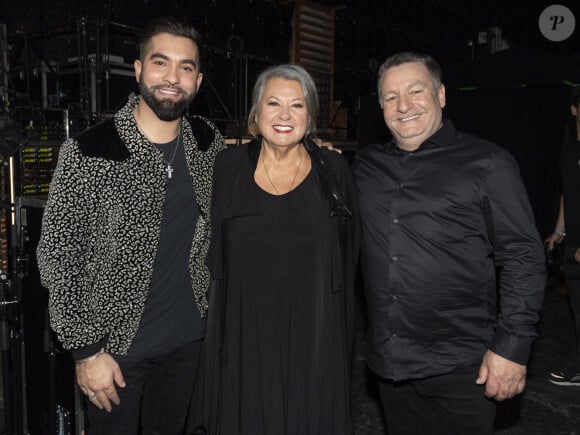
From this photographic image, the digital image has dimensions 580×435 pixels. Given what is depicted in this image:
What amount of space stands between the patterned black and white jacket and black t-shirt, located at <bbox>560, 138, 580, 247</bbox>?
263cm

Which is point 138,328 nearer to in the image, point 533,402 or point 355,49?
point 533,402

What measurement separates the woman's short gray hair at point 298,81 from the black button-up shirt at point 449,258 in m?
0.36

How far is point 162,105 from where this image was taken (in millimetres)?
1877

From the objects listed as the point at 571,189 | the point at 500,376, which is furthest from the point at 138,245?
the point at 571,189

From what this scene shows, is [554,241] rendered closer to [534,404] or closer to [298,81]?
[534,404]

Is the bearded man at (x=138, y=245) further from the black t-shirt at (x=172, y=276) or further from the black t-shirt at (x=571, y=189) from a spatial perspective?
the black t-shirt at (x=571, y=189)

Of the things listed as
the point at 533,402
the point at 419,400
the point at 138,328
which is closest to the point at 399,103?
the point at 419,400

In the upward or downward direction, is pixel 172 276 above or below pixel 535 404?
above

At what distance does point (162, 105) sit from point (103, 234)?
1.59 feet

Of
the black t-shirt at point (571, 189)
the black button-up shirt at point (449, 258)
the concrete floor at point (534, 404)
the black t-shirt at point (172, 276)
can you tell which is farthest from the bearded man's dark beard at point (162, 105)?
the black t-shirt at point (571, 189)

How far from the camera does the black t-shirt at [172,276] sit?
1.92m

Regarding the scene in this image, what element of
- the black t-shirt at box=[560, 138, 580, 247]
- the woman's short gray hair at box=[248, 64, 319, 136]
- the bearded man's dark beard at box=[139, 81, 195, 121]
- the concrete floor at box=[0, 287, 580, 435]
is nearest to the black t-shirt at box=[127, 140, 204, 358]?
the bearded man's dark beard at box=[139, 81, 195, 121]

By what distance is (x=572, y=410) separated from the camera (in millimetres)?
3479

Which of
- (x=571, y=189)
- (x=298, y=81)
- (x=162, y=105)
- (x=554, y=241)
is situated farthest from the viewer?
(x=554, y=241)
